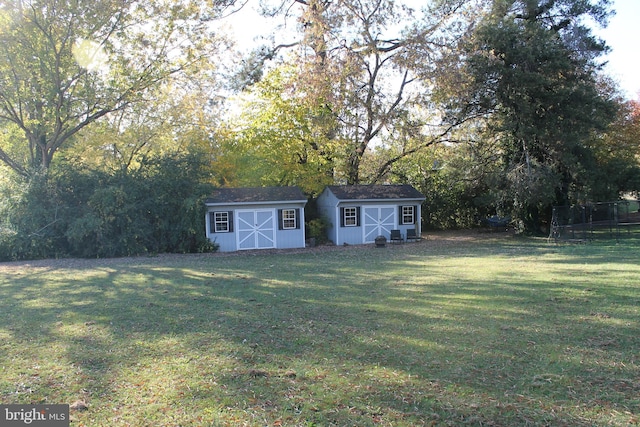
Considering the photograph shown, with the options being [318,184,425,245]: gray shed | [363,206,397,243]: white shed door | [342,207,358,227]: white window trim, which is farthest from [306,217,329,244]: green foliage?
[363,206,397,243]: white shed door

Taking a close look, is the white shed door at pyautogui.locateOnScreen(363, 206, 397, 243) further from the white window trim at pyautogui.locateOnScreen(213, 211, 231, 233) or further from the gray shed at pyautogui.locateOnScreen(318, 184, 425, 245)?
the white window trim at pyautogui.locateOnScreen(213, 211, 231, 233)

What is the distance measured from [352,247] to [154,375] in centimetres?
1750

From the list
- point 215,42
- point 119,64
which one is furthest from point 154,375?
point 215,42

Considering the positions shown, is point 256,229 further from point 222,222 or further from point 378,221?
point 378,221

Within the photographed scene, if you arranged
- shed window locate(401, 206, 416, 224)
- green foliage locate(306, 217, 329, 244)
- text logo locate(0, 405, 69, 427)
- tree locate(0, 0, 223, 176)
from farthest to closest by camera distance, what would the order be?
shed window locate(401, 206, 416, 224) → green foliage locate(306, 217, 329, 244) → tree locate(0, 0, 223, 176) → text logo locate(0, 405, 69, 427)

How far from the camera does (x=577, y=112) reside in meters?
21.1

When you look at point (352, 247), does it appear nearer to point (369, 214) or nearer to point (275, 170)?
point (369, 214)

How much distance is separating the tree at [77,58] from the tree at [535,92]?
507 inches

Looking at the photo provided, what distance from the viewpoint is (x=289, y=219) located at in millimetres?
22609

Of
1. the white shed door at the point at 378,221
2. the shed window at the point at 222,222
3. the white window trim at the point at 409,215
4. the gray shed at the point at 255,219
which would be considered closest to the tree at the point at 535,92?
the white window trim at the point at 409,215

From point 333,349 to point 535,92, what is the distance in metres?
20.5

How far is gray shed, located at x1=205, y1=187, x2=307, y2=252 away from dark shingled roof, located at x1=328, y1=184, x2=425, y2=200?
2490 millimetres

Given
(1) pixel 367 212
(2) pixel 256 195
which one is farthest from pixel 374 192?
(2) pixel 256 195

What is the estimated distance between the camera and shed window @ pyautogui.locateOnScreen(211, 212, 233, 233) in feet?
70.7
